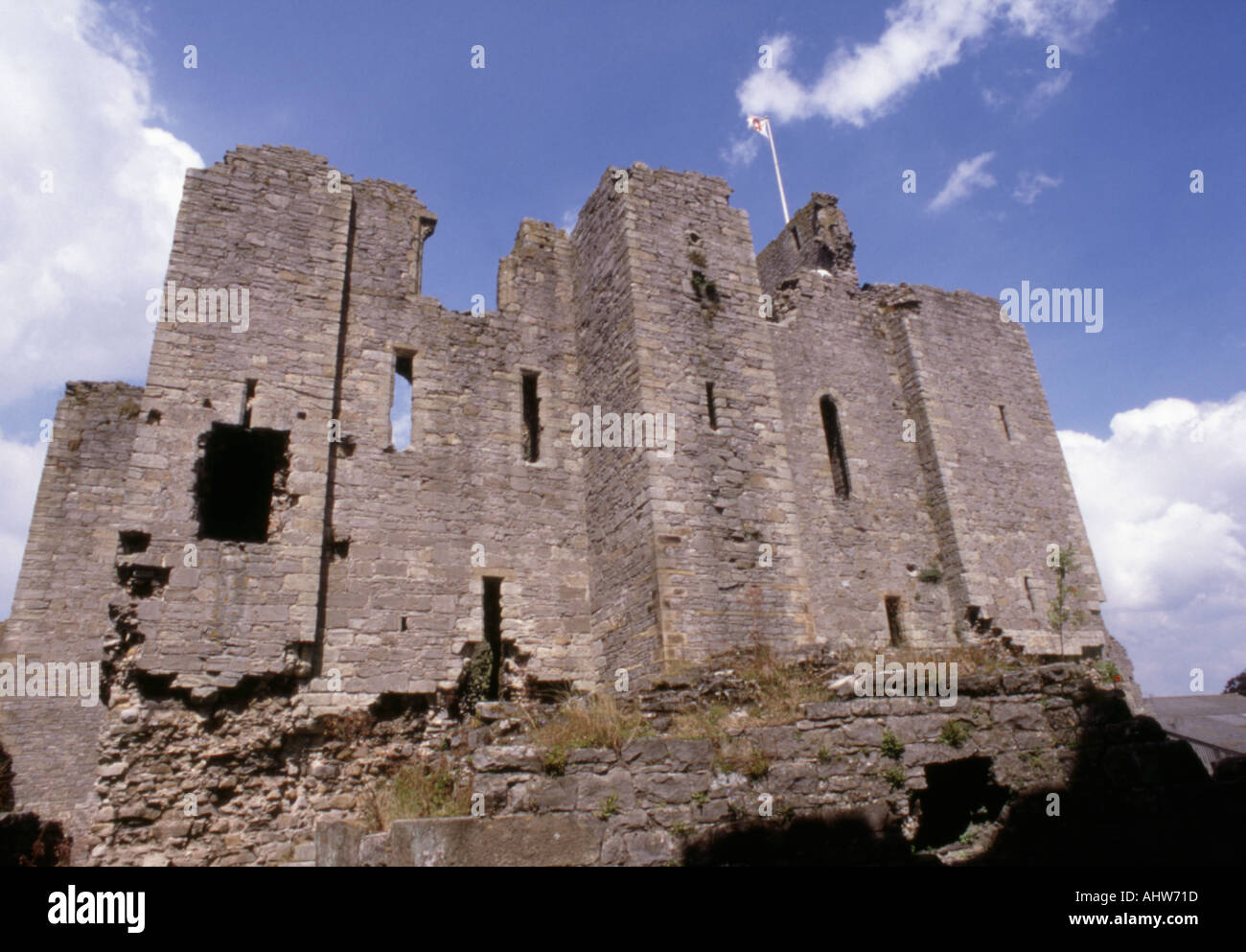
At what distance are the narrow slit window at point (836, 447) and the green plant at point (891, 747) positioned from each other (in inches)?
311

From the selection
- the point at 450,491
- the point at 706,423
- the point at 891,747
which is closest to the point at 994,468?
the point at 706,423

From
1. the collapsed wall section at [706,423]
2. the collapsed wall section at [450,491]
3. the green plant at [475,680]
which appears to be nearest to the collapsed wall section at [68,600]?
the collapsed wall section at [450,491]

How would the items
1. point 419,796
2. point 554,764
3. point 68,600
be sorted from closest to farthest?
point 554,764 → point 419,796 → point 68,600

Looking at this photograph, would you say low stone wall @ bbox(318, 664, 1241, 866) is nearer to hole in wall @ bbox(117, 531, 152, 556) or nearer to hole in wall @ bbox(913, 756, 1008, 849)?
hole in wall @ bbox(913, 756, 1008, 849)

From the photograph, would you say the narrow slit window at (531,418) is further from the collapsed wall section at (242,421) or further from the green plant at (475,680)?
the green plant at (475,680)

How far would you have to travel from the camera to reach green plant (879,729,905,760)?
7340 millimetres

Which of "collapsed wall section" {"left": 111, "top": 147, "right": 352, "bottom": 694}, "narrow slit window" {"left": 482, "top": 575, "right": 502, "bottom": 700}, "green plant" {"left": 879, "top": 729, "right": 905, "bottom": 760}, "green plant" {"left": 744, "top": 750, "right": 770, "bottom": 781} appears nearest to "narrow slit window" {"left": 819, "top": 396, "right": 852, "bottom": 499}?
"narrow slit window" {"left": 482, "top": 575, "right": 502, "bottom": 700}

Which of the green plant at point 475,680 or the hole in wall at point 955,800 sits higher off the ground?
the green plant at point 475,680

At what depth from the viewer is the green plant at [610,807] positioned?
6.90 meters

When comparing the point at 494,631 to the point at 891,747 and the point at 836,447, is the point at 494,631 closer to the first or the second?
the point at 891,747

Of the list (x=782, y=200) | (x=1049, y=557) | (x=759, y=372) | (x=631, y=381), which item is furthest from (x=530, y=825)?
(x=782, y=200)

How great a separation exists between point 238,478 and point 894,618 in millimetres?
11410

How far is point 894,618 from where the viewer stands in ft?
46.8
